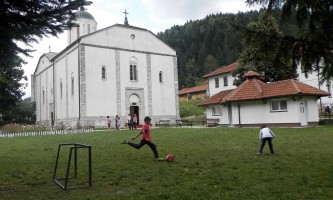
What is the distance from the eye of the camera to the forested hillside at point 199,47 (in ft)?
342

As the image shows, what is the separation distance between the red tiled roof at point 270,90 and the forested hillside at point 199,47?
2554 inches

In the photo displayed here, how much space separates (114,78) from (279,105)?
20274 mm

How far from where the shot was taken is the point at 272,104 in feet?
96.3

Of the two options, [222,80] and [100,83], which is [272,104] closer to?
[100,83]

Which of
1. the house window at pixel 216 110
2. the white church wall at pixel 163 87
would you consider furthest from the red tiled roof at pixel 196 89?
the house window at pixel 216 110

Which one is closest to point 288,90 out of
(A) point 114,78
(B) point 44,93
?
(A) point 114,78

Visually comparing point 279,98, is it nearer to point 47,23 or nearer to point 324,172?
point 324,172

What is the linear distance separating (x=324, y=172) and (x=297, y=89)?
1984 centimetres

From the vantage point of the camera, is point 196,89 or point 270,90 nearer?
point 270,90

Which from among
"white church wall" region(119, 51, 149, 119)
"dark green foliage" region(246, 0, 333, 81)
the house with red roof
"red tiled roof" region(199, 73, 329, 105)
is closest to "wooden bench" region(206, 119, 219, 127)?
the house with red roof

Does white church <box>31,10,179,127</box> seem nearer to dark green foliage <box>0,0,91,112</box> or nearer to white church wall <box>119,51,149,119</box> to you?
white church wall <box>119,51,149,119</box>

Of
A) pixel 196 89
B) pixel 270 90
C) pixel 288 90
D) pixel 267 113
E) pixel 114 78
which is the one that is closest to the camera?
pixel 288 90

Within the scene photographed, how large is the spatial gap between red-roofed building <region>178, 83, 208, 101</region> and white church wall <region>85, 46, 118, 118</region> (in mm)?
46195

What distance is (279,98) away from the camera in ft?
93.7
